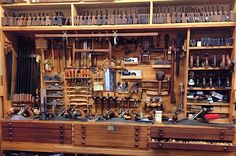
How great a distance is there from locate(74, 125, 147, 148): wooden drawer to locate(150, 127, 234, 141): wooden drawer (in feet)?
0.53

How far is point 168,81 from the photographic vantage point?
9.77ft

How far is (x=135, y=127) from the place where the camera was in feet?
8.77

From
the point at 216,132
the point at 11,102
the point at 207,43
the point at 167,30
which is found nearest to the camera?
the point at 216,132

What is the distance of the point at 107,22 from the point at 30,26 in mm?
983

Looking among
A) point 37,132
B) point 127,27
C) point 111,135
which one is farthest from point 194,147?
point 37,132

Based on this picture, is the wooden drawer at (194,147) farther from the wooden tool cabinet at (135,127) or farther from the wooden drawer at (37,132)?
the wooden drawer at (37,132)

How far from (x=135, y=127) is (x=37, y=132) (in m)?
1.20

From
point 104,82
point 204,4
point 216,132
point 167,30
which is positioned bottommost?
point 216,132

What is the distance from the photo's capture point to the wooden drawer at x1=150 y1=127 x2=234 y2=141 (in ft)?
8.37

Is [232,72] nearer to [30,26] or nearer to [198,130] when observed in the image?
[198,130]

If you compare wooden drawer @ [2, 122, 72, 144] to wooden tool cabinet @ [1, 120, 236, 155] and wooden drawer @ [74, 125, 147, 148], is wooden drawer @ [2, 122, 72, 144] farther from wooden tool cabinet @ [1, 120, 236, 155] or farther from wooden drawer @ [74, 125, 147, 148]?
wooden drawer @ [74, 125, 147, 148]

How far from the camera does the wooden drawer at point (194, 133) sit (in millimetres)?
2551

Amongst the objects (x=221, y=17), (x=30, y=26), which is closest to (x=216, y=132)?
(x=221, y=17)

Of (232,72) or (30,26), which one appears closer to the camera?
(232,72)
